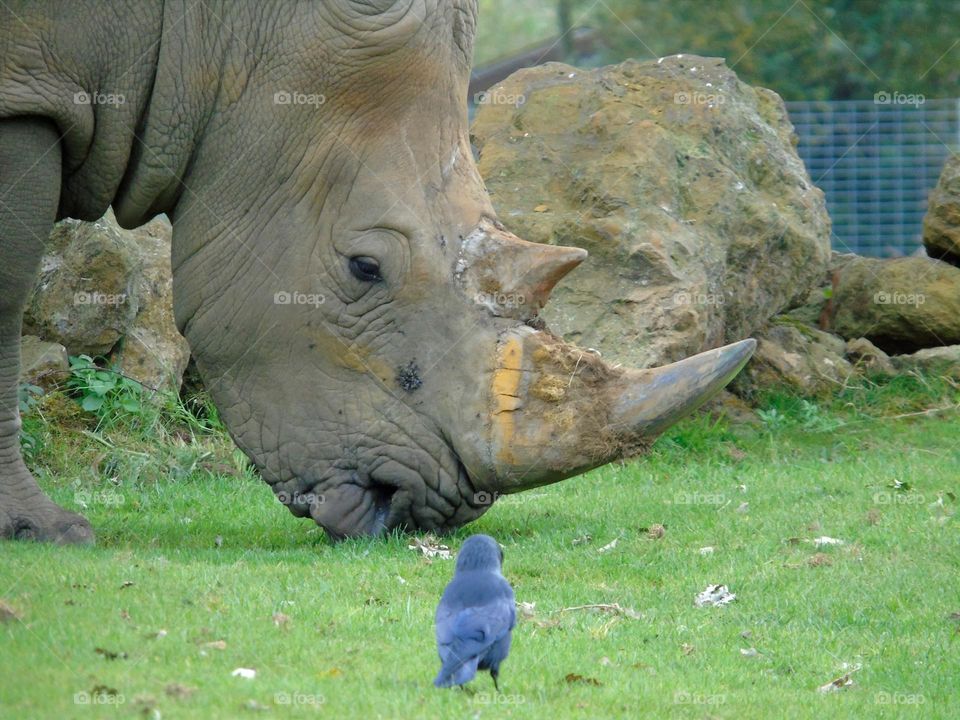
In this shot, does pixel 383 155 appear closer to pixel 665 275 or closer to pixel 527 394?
pixel 527 394

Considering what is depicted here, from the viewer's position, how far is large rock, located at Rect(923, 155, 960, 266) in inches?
524

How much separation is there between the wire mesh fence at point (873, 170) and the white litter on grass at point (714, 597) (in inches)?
510

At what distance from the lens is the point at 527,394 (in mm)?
6793

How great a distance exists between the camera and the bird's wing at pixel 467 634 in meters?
5.14
